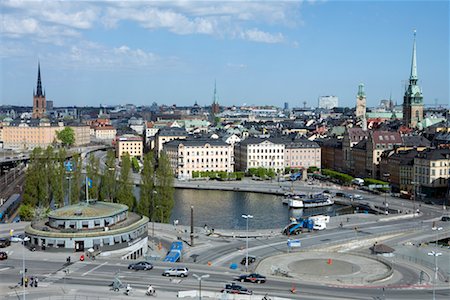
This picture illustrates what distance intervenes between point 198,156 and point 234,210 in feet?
118

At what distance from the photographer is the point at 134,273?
3647cm

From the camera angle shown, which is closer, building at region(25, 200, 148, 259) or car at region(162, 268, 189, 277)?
car at region(162, 268, 189, 277)

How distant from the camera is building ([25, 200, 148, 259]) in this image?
42250mm

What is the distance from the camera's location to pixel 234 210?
78.2 metres

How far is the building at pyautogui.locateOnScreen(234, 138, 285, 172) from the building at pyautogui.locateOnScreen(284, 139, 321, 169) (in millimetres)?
1613

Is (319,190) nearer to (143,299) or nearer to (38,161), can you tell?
(38,161)

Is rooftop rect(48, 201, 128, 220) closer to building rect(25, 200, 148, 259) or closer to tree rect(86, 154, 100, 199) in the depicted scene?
building rect(25, 200, 148, 259)

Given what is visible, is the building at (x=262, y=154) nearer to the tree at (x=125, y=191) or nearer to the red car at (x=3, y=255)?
the tree at (x=125, y=191)

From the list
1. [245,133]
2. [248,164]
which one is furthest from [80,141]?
[248,164]

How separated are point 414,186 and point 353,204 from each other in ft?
28.7

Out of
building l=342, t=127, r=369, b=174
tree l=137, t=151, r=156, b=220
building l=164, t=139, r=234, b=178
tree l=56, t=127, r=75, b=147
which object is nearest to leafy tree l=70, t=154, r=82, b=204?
tree l=137, t=151, r=156, b=220

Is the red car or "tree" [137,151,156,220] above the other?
"tree" [137,151,156,220]

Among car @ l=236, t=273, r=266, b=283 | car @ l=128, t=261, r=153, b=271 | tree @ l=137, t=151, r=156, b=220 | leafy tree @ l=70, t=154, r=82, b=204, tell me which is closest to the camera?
car @ l=236, t=273, r=266, b=283

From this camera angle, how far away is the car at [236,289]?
3244cm
